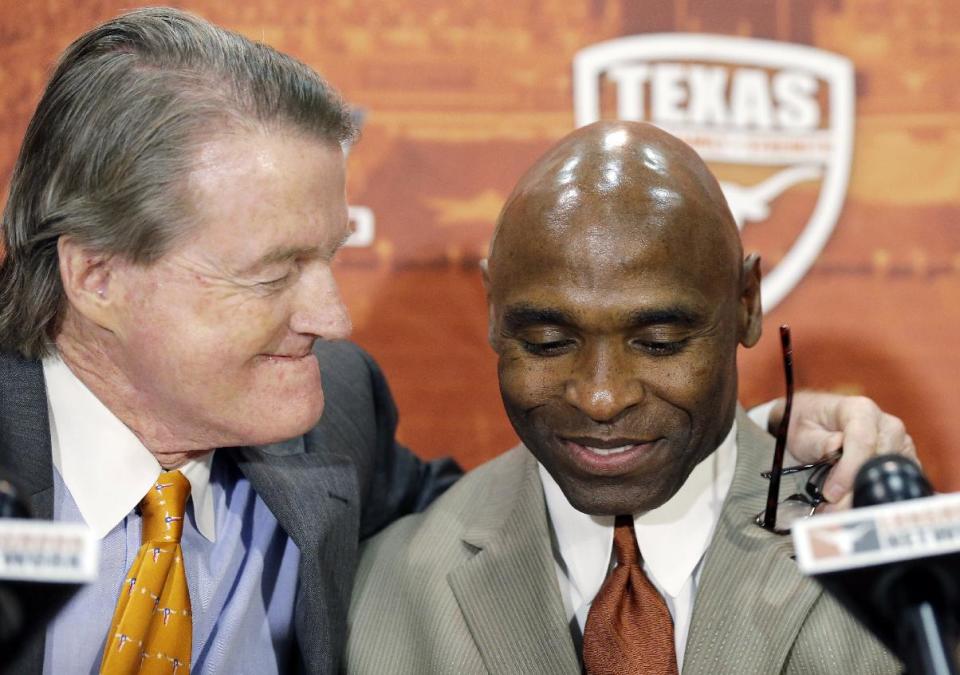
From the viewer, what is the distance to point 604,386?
134 centimetres

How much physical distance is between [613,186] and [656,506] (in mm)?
385

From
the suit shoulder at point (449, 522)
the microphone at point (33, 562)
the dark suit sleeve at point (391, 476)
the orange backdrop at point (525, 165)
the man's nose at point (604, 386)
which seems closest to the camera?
the microphone at point (33, 562)

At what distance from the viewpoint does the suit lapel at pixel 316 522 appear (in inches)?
60.2

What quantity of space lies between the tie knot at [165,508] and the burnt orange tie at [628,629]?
0.52m

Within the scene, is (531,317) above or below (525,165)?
below

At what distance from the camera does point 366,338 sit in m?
2.05

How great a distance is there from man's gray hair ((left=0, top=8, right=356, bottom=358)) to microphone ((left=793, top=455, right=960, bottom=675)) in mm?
899

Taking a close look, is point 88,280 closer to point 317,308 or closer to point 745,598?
point 317,308

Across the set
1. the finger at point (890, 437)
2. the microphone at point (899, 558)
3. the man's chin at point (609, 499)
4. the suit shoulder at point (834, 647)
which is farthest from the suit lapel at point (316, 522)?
the microphone at point (899, 558)

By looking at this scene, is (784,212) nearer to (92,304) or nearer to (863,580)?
(92,304)

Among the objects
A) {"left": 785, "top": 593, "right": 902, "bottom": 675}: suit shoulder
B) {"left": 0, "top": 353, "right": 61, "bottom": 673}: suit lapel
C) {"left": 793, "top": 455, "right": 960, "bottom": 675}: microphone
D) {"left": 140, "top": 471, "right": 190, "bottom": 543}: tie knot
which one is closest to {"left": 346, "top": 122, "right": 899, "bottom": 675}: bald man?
{"left": 785, "top": 593, "right": 902, "bottom": 675}: suit shoulder

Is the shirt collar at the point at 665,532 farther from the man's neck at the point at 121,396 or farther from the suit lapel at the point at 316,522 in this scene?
the man's neck at the point at 121,396

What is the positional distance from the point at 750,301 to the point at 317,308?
1.73 ft

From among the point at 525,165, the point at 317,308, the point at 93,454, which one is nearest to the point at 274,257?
the point at 317,308
